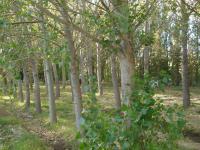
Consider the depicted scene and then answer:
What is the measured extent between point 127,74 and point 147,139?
1.77m

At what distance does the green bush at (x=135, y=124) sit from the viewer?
208 inches

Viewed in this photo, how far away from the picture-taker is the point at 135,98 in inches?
212

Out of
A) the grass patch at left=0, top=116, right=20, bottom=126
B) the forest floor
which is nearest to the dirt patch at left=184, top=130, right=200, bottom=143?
the forest floor

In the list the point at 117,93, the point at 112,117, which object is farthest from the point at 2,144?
the point at 112,117

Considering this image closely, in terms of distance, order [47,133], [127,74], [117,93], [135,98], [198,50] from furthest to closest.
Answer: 1. [198,50]
2. [117,93]
3. [47,133]
4. [127,74]
5. [135,98]

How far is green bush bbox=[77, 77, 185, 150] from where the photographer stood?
5.27m

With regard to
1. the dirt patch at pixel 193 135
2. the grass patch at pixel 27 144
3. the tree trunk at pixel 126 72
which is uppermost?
the tree trunk at pixel 126 72

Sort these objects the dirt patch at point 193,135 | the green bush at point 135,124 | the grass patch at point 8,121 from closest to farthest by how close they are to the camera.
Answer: the green bush at point 135,124, the dirt patch at point 193,135, the grass patch at point 8,121

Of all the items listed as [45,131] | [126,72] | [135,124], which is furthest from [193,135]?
[135,124]

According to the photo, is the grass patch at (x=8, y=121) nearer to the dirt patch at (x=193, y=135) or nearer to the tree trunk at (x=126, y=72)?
the dirt patch at (x=193, y=135)

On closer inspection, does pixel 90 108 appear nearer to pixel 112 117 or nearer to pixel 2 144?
pixel 112 117

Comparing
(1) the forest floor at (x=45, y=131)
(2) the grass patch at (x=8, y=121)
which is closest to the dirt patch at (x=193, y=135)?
(1) the forest floor at (x=45, y=131)

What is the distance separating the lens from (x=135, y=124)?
17.4 feet

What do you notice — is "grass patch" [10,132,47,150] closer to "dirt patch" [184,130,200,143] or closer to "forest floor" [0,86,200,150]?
"forest floor" [0,86,200,150]
